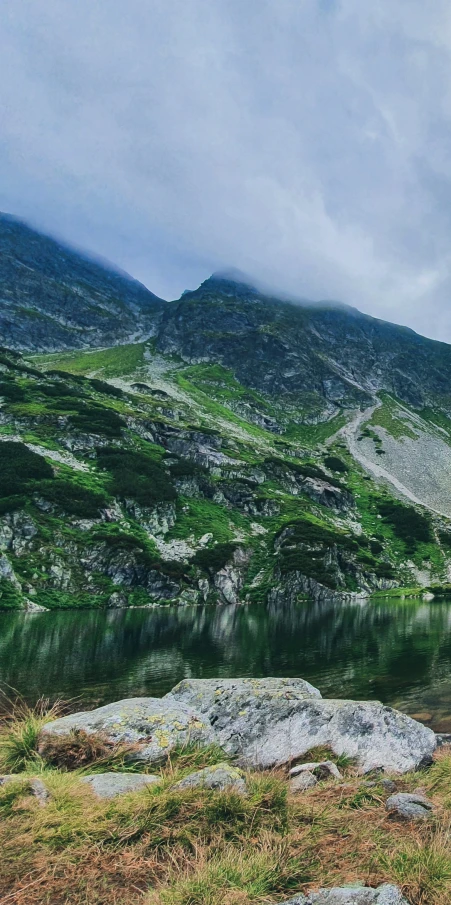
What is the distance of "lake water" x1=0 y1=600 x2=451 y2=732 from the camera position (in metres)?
27.6

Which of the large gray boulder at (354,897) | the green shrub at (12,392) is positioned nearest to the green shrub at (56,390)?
the green shrub at (12,392)

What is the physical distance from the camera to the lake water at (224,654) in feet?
90.6

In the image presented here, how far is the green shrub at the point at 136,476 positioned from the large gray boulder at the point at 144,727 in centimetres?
8899

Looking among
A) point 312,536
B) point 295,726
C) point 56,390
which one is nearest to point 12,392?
point 56,390

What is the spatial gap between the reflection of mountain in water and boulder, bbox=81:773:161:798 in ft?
62.1

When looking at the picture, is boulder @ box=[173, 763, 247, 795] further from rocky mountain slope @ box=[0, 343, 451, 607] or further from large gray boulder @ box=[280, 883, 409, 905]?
rocky mountain slope @ box=[0, 343, 451, 607]

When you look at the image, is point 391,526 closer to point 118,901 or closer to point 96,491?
point 96,491

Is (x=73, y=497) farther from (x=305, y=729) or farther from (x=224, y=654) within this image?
(x=305, y=729)

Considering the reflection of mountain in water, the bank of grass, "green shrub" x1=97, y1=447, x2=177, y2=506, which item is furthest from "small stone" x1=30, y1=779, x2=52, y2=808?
"green shrub" x1=97, y1=447, x2=177, y2=506

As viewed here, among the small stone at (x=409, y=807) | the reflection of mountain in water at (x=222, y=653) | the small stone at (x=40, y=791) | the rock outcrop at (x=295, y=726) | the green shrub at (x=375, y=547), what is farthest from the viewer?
the green shrub at (x=375, y=547)

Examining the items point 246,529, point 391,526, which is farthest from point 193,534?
point 391,526

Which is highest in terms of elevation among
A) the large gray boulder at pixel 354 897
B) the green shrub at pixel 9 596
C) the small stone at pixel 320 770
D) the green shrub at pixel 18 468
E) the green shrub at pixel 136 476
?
the large gray boulder at pixel 354 897

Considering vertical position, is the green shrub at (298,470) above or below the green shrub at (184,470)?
above

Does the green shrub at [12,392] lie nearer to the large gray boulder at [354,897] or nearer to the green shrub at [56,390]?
the green shrub at [56,390]
